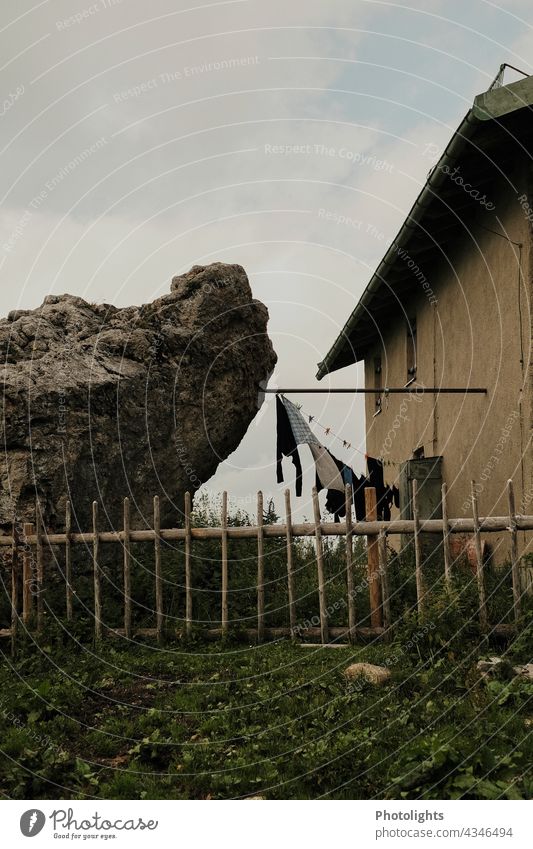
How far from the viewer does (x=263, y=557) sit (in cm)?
A: 1023

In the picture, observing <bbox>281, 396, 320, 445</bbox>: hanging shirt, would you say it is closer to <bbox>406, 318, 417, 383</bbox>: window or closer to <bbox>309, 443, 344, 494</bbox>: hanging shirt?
<bbox>309, 443, 344, 494</bbox>: hanging shirt

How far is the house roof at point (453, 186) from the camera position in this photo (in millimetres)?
9641

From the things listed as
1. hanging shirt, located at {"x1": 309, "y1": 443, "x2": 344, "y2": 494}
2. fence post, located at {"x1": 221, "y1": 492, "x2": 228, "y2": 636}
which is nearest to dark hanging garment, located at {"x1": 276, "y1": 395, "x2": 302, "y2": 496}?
hanging shirt, located at {"x1": 309, "y1": 443, "x2": 344, "y2": 494}

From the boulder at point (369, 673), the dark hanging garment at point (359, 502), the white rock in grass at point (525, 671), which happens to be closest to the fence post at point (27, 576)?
the boulder at point (369, 673)

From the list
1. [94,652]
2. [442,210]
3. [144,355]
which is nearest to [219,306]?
[144,355]

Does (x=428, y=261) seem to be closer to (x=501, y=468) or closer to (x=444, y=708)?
(x=501, y=468)

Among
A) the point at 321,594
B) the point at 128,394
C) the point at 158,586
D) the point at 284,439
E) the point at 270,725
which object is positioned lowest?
the point at 270,725

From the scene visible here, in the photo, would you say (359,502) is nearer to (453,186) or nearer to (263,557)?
(263,557)

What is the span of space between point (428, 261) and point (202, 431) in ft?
17.6

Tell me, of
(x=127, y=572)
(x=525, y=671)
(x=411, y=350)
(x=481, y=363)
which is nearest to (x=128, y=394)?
(x=127, y=572)

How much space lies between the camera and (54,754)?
617 centimetres

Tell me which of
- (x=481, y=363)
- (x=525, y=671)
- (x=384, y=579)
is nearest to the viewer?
(x=525, y=671)

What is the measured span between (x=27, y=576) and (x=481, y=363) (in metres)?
7.28

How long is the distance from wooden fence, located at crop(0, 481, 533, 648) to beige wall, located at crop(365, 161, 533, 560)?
53.8 inches
